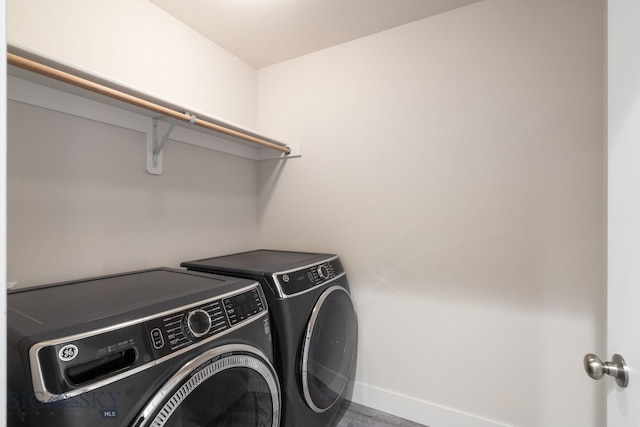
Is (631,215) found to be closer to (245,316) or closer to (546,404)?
(245,316)

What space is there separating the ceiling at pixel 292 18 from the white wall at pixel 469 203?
0.09 m

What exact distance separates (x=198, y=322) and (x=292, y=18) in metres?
1.56

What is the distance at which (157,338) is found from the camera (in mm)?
712

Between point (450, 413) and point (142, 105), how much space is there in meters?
2.03

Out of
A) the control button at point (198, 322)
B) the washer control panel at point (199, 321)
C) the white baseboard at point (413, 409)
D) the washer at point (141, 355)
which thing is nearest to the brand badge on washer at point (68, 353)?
the washer at point (141, 355)

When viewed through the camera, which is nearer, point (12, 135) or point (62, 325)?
point (62, 325)

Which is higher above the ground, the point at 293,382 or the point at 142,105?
the point at 142,105

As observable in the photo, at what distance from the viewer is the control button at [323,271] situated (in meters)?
1.45

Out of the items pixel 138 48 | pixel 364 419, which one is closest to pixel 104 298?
pixel 138 48

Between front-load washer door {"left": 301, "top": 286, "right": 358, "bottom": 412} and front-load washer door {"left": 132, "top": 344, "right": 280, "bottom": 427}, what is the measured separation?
0.26 metres

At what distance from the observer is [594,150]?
1.22m

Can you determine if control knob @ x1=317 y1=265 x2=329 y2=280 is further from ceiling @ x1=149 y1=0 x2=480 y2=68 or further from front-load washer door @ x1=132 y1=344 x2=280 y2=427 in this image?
ceiling @ x1=149 y1=0 x2=480 y2=68

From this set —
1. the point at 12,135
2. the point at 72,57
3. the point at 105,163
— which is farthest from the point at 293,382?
the point at 72,57

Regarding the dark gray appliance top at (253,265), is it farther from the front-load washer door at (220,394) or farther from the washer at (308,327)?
the front-load washer door at (220,394)
